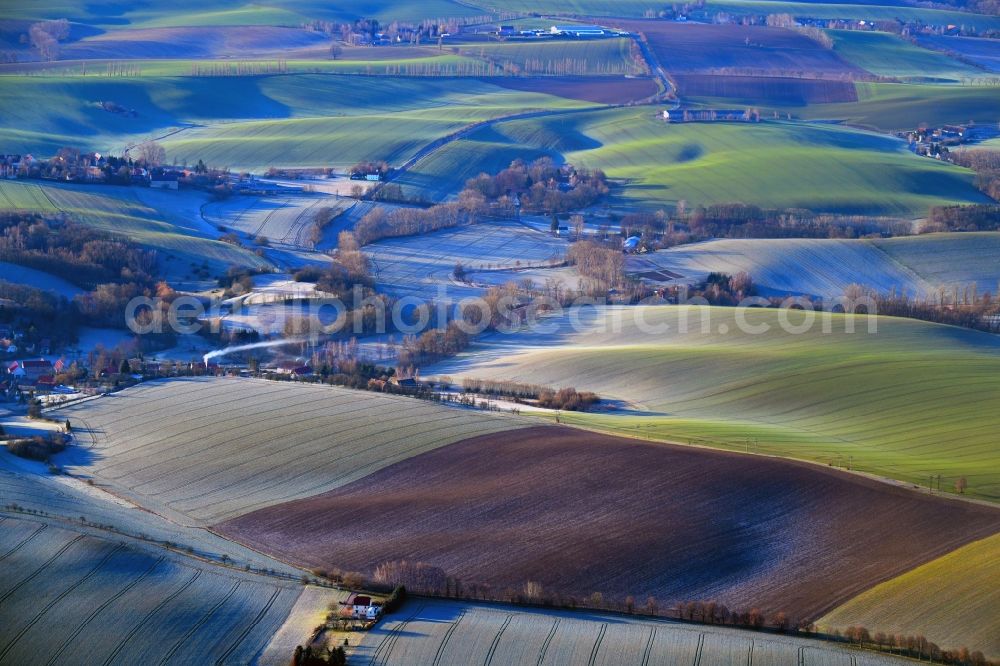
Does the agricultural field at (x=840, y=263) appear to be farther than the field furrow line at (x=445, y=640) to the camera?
Yes

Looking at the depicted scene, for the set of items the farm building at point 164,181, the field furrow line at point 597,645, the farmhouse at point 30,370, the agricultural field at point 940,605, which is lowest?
the agricultural field at point 940,605

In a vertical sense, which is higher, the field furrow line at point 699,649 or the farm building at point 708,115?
the farm building at point 708,115

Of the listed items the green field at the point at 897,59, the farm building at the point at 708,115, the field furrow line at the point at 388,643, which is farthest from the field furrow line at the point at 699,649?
the green field at the point at 897,59

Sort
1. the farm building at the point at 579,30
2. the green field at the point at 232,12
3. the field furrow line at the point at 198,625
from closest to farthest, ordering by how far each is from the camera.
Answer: the field furrow line at the point at 198,625
the farm building at the point at 579,30
the green field at the point at 232,12

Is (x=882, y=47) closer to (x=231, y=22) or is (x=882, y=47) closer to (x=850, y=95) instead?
(x=850, y=95)

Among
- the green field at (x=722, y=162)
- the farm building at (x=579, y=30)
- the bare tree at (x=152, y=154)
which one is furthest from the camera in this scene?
the farm building at (x=579, y=30)

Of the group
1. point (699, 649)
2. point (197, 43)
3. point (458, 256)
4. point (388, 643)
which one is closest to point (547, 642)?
point (699, 649)

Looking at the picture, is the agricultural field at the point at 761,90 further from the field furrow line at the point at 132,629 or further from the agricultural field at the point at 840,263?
the field furrow line at the point at 132,629

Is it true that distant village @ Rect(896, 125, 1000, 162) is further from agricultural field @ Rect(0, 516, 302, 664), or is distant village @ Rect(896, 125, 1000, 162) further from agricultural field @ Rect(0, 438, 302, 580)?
agricultural field @ Rect(0, 516, 302, 664)
